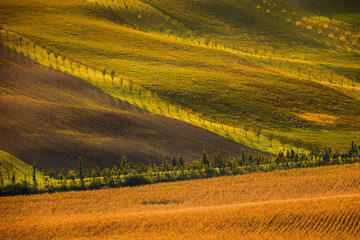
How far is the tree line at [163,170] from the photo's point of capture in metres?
49.9

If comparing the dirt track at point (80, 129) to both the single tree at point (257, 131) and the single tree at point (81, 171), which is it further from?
the single tree at point (257, 131)

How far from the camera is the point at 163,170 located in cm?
5694

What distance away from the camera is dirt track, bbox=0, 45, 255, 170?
59.8 metres

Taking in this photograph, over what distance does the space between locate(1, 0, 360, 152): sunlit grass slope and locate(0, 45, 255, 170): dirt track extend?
961 cm

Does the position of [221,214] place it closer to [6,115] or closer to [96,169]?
[96,169]

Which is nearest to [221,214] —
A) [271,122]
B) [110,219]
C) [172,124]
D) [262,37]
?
[110,219]

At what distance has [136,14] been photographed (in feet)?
520

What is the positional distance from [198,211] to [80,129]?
1364 inches

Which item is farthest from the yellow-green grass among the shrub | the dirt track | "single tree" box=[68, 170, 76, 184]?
the shrub

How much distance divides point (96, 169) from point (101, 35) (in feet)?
272

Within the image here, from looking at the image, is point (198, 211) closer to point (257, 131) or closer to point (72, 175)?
point (72, 175)

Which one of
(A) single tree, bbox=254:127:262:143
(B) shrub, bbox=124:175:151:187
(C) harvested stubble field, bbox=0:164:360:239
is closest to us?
(C) harvested stubble field, bbox=0:164:360:239

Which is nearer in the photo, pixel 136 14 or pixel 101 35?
pixel 101 35

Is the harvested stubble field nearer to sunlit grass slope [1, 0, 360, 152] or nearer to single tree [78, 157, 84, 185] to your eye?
single tree [78, 157, 84, 185]
